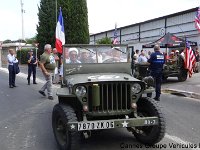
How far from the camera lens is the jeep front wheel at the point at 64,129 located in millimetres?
5566

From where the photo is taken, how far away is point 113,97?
5941mm

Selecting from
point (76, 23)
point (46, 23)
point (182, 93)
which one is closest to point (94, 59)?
point (182, 93)

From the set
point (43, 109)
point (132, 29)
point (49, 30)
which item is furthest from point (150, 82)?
point (132, 29)

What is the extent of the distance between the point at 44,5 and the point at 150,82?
109ft

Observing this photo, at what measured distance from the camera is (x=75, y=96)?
232 inches

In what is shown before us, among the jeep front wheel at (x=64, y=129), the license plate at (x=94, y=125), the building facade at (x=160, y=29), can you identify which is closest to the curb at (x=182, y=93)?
the jeep front wheel at (x=64, y=129)

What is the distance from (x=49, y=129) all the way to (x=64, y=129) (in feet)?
5.69

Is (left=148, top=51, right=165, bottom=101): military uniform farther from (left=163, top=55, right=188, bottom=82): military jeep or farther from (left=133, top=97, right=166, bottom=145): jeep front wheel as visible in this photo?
(left=163, top=55, right=188, bottom=82): military jeep

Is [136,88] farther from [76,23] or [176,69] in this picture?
[76,23]

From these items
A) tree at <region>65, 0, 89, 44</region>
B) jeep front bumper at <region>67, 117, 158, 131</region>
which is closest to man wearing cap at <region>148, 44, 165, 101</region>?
jeep front bumper at <region>67, 117, 158, 131</region>

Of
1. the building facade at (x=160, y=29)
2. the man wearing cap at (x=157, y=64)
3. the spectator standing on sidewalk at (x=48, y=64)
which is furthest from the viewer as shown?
the building facade at (x=160, y=29)

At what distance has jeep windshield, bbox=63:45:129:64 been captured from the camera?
7.24 meters

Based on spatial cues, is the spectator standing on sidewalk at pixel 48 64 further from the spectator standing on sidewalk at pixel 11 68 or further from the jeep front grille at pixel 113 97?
the jeep front grille at pixel 113 97

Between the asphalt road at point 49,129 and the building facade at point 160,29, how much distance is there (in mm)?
16354
